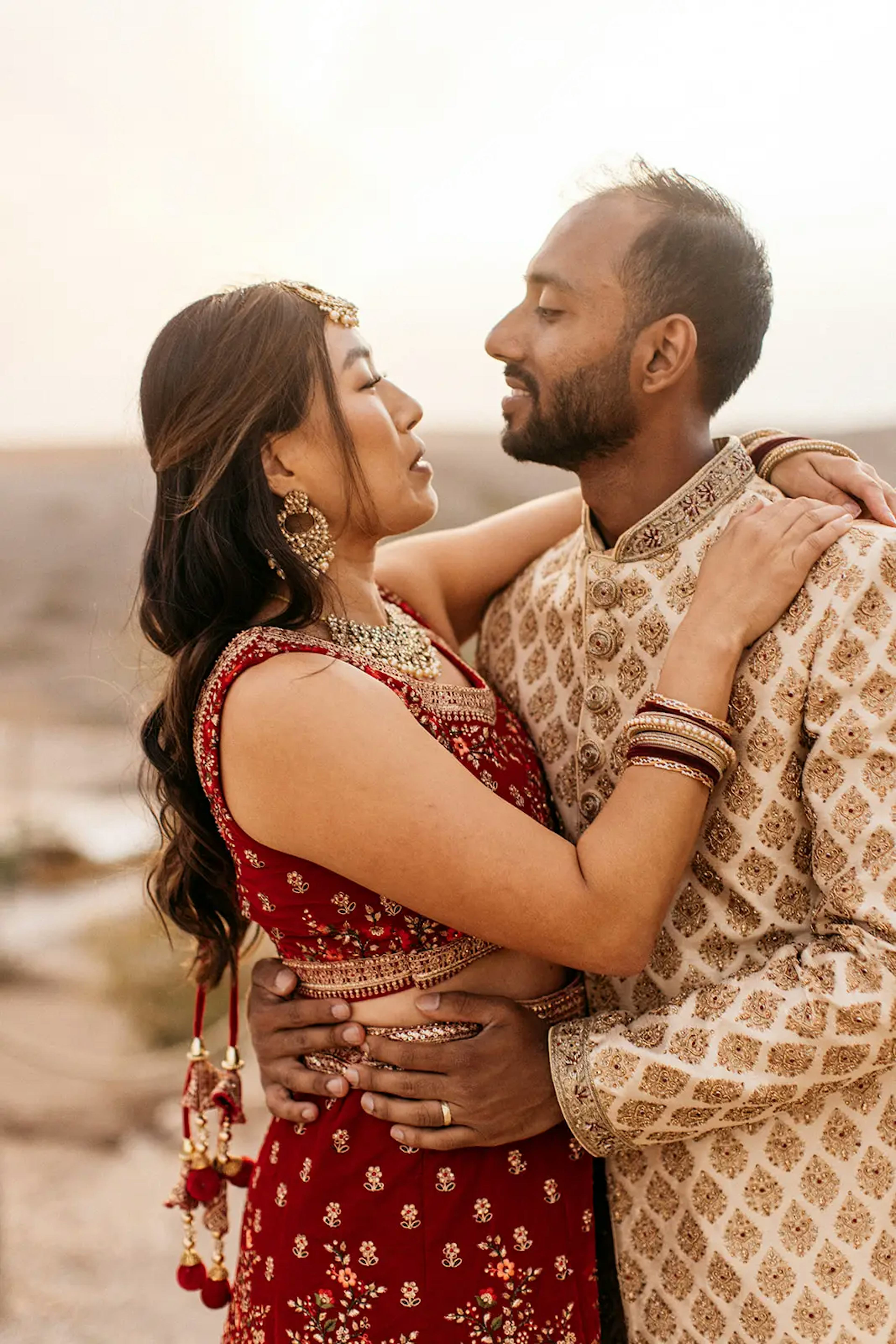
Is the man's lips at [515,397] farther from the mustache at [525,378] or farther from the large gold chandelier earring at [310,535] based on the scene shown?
the large gold chandelier earring at [310,535]

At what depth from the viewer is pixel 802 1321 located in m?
1.34

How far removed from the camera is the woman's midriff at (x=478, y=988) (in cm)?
144

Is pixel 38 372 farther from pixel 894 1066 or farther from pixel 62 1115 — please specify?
pixel 894 1066

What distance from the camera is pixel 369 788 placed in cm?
128

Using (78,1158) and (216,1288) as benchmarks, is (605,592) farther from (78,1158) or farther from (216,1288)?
(78,1158)

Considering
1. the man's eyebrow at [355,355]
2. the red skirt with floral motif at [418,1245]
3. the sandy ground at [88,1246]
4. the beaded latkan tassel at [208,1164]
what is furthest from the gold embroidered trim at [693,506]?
the sandy ground at [88,1246]

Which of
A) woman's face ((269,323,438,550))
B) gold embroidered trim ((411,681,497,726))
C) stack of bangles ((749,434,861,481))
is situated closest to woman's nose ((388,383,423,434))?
woman's face ((269,323,438,550))

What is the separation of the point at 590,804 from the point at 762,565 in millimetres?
387

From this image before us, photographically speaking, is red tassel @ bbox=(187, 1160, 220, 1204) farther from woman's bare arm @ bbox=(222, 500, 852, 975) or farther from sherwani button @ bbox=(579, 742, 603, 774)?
sherwani button @ bbox=(579, 742, 603, 774)

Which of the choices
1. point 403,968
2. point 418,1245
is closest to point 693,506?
point 403,968

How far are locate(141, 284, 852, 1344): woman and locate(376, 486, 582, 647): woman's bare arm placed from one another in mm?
210

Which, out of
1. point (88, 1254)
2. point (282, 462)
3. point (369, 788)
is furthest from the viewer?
point (88, 1254)

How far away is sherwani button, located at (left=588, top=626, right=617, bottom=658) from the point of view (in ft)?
5.04

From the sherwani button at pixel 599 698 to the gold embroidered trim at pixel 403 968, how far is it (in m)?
0.33
